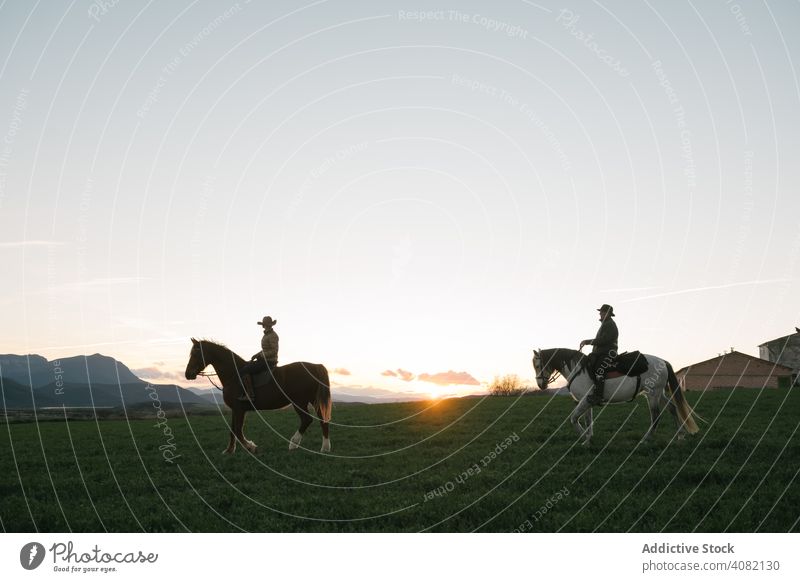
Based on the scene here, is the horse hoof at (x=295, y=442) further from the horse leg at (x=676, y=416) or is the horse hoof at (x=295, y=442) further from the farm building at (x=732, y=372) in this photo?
the farm building at (x=732, y=372)

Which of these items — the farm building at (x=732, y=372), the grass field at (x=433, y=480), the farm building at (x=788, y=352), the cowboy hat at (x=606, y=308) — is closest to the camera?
the grass field at (x=433, y=480)

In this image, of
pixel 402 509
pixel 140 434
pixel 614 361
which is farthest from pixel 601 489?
pixel 140 434

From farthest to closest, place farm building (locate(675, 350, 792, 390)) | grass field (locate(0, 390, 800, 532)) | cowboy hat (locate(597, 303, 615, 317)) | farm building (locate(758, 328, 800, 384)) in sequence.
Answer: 1. farm building (locate(758, 328, 800, 384))
2. farm building (locate(675, 350, 792, 390))
3. cowboy hat (locate(597, 303, 615, 317))
4. grass field (locate(0, 390, 800, 532))

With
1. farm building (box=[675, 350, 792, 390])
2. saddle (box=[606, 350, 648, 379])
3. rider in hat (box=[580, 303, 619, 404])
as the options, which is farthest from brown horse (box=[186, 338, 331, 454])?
farm building (box=[675, 350, 792, 390])

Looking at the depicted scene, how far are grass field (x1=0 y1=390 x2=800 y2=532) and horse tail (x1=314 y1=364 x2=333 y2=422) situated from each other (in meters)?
1.07

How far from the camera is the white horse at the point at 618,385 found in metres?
18.2

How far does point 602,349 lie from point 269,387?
9.28 metres

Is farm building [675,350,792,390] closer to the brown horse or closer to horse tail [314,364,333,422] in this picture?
horse tail [314,364,333,422]

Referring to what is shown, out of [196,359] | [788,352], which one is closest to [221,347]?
[196,359]

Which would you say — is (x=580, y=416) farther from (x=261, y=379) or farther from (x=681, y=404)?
(x=261, y=379)

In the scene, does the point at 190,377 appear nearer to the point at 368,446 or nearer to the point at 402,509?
the point at 368,446

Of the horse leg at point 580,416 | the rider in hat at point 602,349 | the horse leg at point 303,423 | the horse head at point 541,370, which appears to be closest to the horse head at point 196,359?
the horse leg at point 303,423

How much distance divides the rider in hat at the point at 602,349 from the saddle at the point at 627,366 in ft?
0.63

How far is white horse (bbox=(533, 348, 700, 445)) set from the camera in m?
18.2
